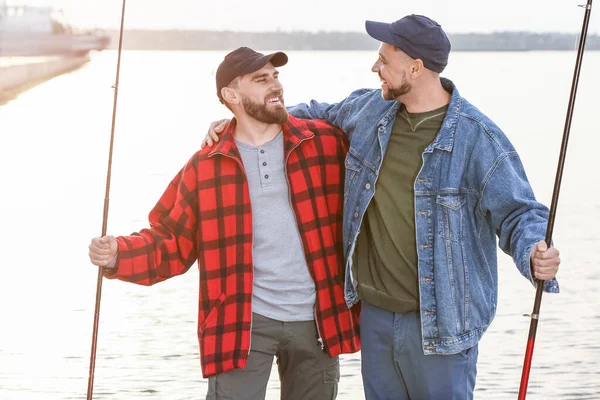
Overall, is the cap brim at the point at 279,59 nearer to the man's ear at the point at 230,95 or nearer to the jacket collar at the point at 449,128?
the man's ear at the point at 230,95

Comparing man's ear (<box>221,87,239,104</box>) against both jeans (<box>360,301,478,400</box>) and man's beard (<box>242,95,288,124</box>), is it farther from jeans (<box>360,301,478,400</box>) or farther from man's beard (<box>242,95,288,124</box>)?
jeans (<box>360,301,478,400</box>)

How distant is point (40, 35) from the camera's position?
48.5 m

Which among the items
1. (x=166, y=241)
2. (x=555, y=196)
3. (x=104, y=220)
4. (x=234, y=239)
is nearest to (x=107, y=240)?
(x=104, y=220)

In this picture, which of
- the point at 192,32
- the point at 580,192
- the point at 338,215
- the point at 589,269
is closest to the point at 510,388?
the point at 338,215

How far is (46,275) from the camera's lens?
8.18 m

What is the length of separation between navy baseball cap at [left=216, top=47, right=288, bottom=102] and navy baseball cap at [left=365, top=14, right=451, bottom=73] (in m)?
0.38

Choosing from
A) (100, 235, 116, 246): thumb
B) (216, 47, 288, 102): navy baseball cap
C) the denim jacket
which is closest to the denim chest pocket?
the denim jacket

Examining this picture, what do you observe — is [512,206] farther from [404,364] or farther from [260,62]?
[260,62]

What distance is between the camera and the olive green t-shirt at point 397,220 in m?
2.93

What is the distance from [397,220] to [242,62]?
68cm

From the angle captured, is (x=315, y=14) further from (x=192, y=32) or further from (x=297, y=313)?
(x=297, y=313)

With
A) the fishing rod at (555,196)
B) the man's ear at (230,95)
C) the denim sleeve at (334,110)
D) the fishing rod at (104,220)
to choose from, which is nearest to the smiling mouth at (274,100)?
the man's ear at (230,95)

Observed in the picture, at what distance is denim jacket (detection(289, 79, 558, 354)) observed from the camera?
2826 millimetres

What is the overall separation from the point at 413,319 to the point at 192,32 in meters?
54.1
